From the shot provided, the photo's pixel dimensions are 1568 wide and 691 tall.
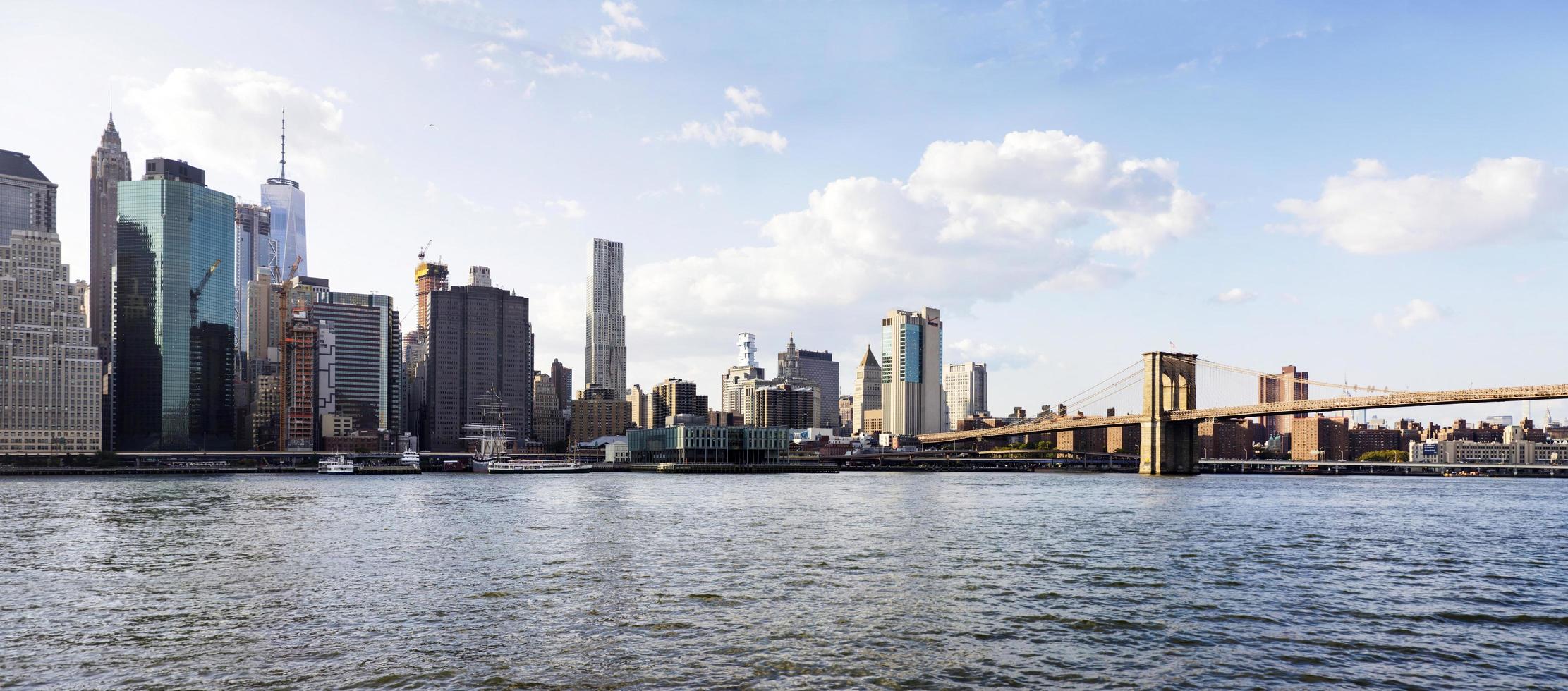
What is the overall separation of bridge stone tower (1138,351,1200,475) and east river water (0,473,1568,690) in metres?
102

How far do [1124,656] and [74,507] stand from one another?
86.7m

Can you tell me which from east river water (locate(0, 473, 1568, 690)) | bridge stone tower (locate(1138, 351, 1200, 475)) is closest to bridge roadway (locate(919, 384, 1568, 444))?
bridge stone tower (locate(1138, 351, 1200, 475))

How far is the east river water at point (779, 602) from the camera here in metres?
23.2

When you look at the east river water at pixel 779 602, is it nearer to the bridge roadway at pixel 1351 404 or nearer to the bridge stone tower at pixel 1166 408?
the bridge roadway at pixel 1351 404

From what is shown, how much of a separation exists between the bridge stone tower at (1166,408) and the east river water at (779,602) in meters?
102

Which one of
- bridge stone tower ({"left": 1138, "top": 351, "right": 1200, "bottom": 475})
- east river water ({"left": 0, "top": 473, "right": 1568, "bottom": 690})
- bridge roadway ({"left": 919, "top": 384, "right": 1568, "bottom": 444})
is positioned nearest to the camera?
east river water ({"left": 0, "top": 473, "right": 1568, "bottom": 690})

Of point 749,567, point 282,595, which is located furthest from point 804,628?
point 282,595

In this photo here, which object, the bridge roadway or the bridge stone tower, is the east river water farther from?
the bridge stone tower

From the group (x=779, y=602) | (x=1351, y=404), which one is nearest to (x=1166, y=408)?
(x=1351, y=404)

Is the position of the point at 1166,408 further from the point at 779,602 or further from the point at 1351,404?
the point at 779,602

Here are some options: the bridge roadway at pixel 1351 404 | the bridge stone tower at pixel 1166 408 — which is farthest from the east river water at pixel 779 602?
the bridge stone tower at pixel 1166 408

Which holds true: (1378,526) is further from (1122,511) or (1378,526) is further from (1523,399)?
(1523,399)

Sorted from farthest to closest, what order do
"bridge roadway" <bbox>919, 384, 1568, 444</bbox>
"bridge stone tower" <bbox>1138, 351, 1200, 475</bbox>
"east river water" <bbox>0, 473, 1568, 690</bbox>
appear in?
"bridge stone tower" <bbox>1138, 351, 1200, 475</bbox>, "bridge roadway" <bbox>919, 384, 1568, 444</bbox>, "east river water" <bbox>0, 473, 1568, 690</bbox>

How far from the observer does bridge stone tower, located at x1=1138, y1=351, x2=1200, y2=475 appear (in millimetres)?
169125
